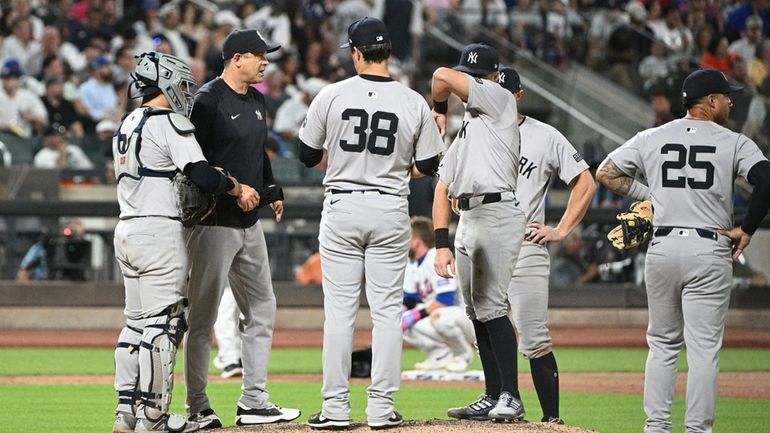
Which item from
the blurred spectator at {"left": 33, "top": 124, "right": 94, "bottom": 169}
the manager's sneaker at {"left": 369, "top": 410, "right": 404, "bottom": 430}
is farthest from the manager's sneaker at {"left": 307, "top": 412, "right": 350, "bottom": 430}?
the blurred spectator at {"left": 33, "top": 124, "right": 94, "bottom": 169}

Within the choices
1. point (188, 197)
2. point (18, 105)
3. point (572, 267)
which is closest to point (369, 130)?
point (188, 197)

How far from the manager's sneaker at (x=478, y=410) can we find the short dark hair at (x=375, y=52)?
219 centimetres

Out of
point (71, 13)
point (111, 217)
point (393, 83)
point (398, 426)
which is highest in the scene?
point (71, 13)

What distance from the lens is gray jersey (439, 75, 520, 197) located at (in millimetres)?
7434

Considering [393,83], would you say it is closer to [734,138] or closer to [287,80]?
[734,138]

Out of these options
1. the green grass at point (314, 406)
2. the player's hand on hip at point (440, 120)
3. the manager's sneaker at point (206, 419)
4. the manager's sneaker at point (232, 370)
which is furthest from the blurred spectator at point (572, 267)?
the manager's sneaker at point (206, 419)

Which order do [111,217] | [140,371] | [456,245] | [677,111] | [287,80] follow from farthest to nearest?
[287,80] → [677,111] → [111,217] → [456,245] → [140,371]

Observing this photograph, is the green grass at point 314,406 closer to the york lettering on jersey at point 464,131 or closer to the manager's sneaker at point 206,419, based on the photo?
the manager's sneaker at point 206,419

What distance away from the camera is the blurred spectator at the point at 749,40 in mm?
20109

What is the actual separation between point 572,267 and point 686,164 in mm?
9199

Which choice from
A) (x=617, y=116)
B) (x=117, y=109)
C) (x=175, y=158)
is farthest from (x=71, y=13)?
(x=175, y=158)

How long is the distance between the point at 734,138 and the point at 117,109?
12.2m

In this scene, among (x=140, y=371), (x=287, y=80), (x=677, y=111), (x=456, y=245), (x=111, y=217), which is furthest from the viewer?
(x=287, y=80)

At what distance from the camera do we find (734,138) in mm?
7371
